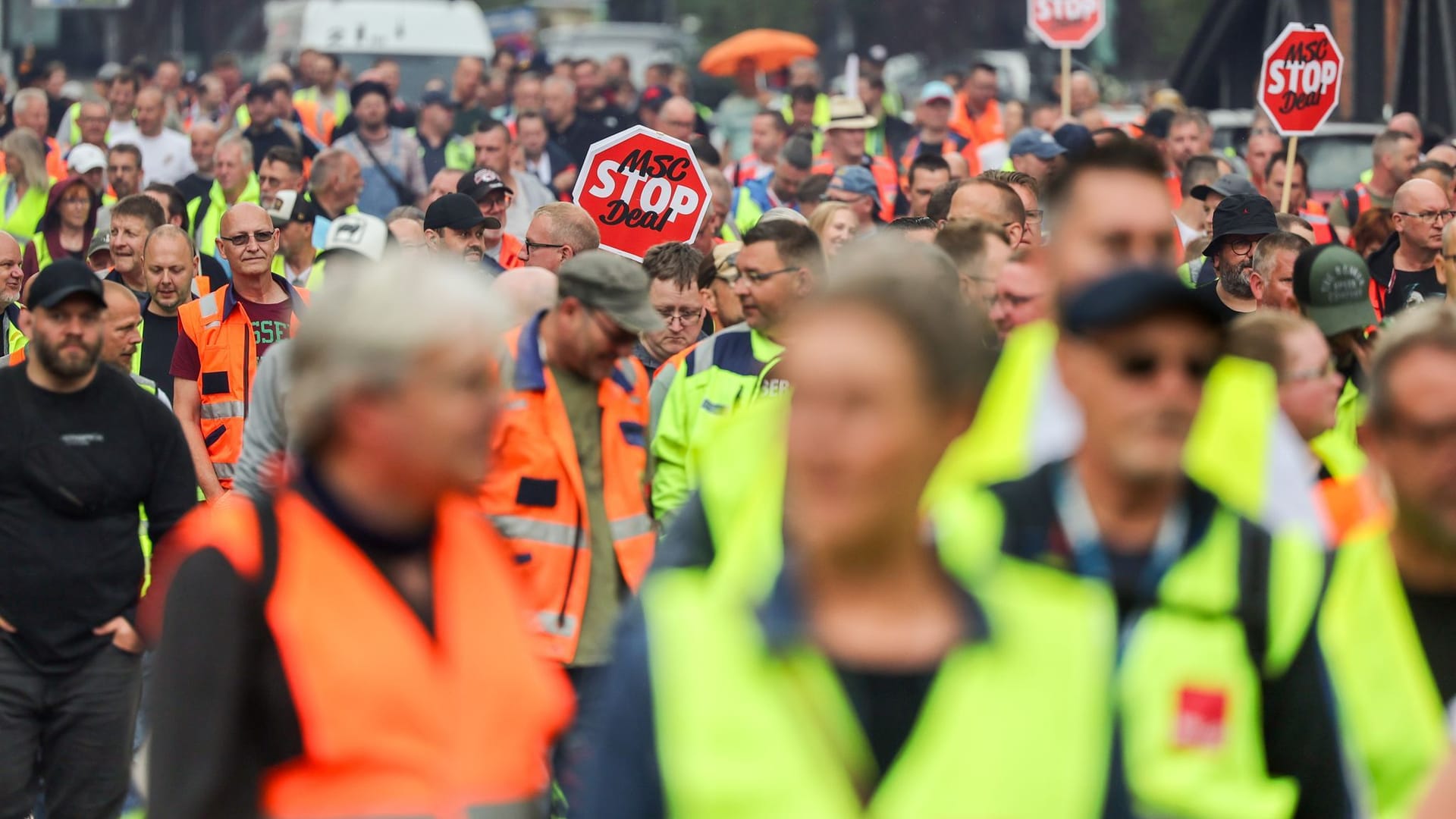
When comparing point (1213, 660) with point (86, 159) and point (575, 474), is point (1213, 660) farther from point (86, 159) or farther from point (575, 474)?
point (86, 159)

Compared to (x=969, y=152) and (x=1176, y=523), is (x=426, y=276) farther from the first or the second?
(x=969, y=152)

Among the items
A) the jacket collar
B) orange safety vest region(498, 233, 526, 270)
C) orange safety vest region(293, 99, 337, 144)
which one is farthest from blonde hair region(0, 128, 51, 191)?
the jacket collar

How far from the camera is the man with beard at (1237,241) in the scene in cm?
975

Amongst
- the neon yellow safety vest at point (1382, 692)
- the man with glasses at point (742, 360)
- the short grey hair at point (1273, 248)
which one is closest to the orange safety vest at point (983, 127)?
the short grey hair at point (1273, 248)

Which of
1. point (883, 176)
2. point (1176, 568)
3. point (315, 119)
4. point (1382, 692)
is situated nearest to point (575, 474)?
point (1382, 692)

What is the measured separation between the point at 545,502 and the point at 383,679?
11.8ft

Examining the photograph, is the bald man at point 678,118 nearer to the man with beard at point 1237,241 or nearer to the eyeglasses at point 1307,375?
the man with beard at point 1237,241

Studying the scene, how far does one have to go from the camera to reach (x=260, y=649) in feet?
10.3

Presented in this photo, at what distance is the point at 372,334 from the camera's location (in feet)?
10.5

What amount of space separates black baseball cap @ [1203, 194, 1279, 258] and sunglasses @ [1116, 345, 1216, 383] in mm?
7356

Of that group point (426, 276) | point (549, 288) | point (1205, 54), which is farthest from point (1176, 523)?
point (1205, 54)

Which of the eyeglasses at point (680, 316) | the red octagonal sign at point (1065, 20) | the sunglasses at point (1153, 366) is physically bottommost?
the eyeglasses at point (680, 316)

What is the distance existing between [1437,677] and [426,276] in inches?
69.3

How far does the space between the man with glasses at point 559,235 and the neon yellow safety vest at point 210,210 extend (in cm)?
569
